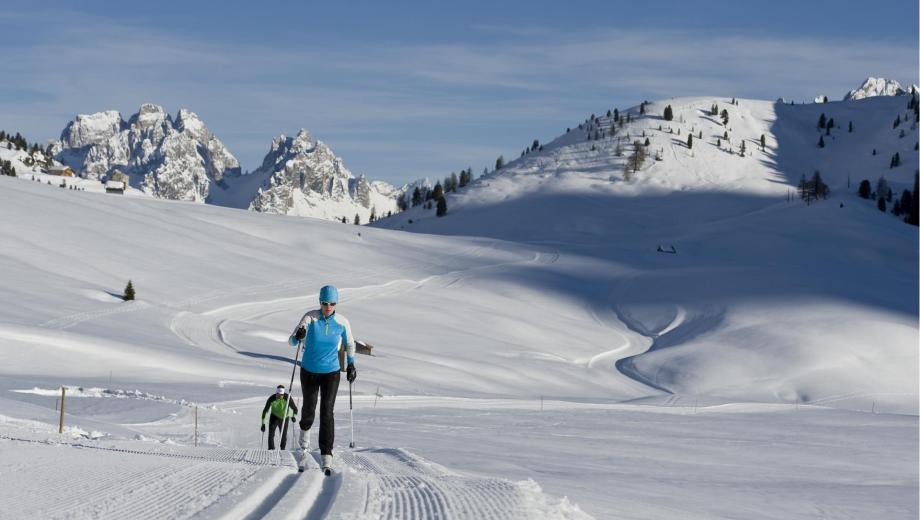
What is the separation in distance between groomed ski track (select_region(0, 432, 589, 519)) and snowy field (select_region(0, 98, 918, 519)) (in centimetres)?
5

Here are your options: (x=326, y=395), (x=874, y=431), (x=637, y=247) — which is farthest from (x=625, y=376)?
(x=637, y=247)

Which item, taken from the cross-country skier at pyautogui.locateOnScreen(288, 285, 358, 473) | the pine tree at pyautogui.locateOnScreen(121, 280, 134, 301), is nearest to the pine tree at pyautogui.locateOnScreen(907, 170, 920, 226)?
the pine tree at pyautogui.locateOnScreen(121, 280, 134, 301)

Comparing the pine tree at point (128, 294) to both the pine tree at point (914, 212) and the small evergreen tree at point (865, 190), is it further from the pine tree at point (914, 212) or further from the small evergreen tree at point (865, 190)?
the small evergreen tree at point (865, 190)

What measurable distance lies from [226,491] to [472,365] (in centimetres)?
3789

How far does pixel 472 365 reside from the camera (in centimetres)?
4588

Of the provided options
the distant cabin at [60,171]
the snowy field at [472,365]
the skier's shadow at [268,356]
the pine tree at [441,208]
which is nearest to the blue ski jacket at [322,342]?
the snowy field at [472,365]

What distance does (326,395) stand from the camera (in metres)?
11.2

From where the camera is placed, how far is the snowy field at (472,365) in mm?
9688

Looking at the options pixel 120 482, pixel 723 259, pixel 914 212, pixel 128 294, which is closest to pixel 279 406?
pixel 120 482

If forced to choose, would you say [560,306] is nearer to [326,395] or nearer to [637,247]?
[637,247]

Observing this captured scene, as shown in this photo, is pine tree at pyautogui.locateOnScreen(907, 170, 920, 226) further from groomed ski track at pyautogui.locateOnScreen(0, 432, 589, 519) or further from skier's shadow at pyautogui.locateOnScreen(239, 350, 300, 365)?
groomed ski track at pyautogui.locateOnScreen(0, 432, 589, 519)

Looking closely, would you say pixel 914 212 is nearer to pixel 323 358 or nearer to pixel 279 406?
pixel 279 406

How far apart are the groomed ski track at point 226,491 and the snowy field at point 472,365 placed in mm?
49

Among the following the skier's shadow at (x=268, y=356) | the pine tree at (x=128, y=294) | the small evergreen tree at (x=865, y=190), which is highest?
the small evergreen tree at (x=865, y=190)
